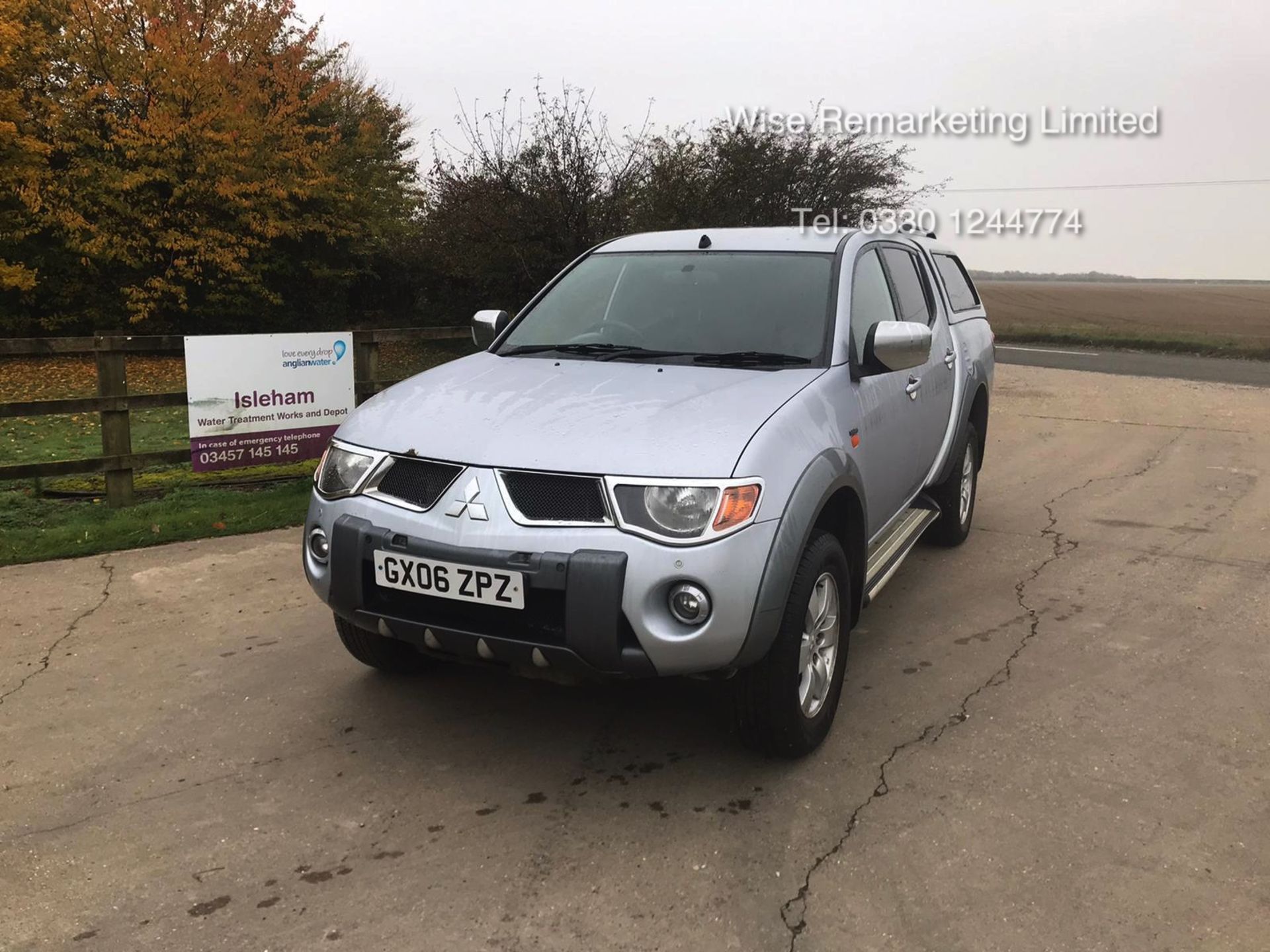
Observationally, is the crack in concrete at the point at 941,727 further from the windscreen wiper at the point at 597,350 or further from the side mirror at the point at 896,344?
the windscreen wiper at the point at 597,350

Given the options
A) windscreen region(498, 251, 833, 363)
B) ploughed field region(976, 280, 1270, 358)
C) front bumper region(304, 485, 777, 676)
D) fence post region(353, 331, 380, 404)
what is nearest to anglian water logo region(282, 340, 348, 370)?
fence post region(353, 331, 380, 404)

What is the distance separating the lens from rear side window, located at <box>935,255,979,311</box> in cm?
626

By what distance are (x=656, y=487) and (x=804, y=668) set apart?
92 cm

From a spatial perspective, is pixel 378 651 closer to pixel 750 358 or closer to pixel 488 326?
pixel 488 326

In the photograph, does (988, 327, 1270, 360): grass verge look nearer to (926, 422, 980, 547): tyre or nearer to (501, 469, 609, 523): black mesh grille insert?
(926, 422, 980, 547): tyre

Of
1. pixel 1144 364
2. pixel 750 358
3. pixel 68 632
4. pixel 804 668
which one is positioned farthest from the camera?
pixel 1144 364

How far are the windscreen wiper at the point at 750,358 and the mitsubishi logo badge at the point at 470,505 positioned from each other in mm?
1217

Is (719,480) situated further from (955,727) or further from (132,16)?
(132,16)

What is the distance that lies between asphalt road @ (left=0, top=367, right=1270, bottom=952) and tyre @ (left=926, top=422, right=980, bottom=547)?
27.3 inches

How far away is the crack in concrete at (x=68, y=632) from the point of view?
13.6 ft

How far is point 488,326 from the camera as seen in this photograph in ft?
15.9

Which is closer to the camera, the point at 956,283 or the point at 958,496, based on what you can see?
the point at 958,496

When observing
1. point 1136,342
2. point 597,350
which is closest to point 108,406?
point 597,350

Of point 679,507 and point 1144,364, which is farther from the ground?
point 679,507
